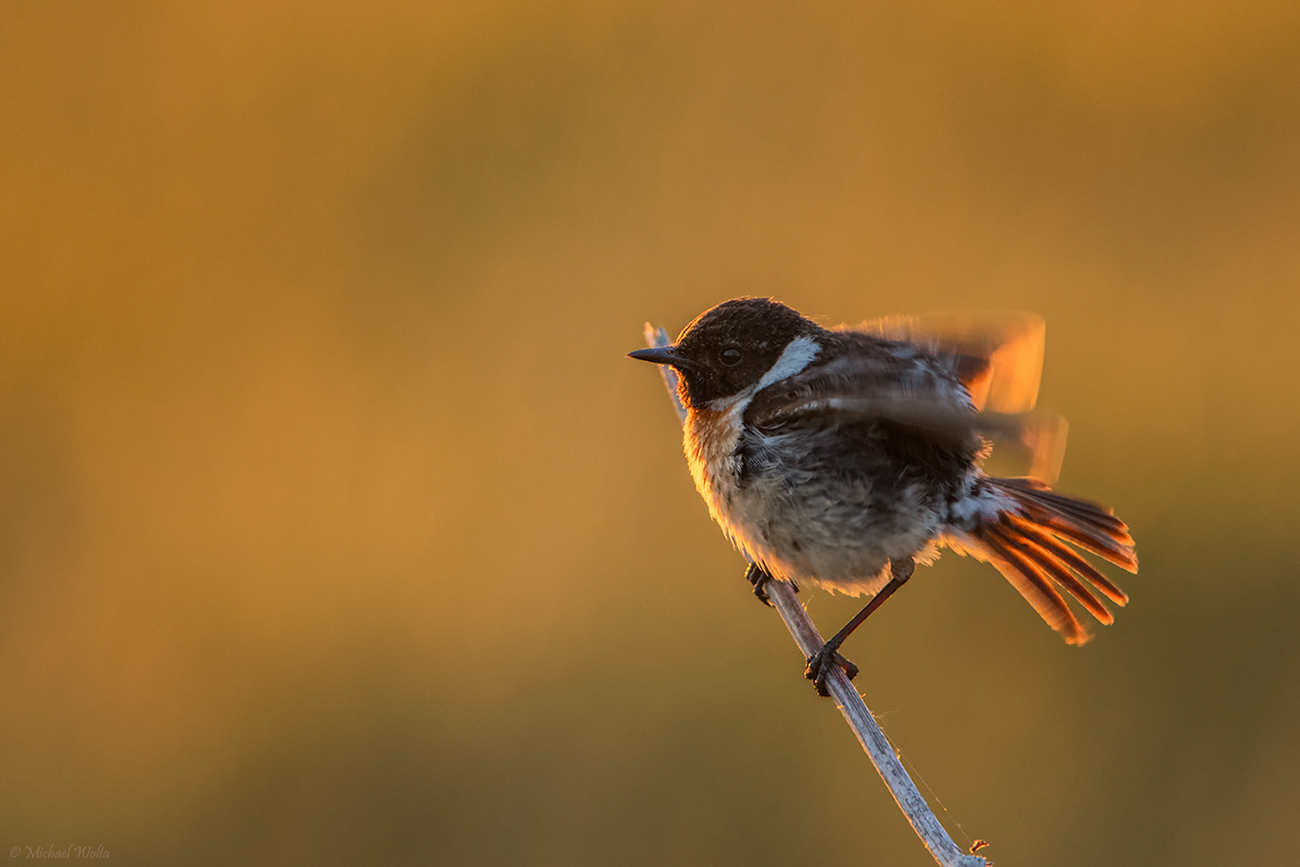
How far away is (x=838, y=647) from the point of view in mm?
3854

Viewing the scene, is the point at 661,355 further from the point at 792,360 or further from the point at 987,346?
the point at 987,346

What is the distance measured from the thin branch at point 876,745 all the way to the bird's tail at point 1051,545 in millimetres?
647

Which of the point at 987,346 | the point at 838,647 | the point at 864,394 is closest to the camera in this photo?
the point at 864,394

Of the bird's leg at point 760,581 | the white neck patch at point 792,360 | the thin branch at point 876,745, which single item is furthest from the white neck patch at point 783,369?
the bird's leg at point 760,581

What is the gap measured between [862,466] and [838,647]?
0.63 m

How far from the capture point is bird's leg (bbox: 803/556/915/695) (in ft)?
12.7

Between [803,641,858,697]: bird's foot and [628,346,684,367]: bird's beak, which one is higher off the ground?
[628,346,684,367]: bird's beak

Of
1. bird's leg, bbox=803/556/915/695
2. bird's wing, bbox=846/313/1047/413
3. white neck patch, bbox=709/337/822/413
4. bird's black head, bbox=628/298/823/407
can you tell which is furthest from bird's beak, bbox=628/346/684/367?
bird's leg, bbox=803/556/915/695

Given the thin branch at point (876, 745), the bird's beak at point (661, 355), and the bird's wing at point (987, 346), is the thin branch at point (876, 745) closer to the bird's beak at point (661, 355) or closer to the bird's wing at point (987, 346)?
the bird's beak at point (661, 355)

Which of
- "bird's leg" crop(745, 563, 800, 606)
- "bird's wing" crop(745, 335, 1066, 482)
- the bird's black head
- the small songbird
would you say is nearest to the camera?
"bird's wing" crop(745, 335, 1066, 482)

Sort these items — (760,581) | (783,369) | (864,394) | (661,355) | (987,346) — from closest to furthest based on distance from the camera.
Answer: (864,394) → (783,369) → (661,355) → (987,346) → (760,581)

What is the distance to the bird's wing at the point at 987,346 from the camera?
4.32m

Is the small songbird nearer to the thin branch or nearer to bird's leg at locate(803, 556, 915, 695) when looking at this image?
bird's leg at locate(803, 556, 915, 695)

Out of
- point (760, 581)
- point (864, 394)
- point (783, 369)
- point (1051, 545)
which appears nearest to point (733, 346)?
point (783, 369)
